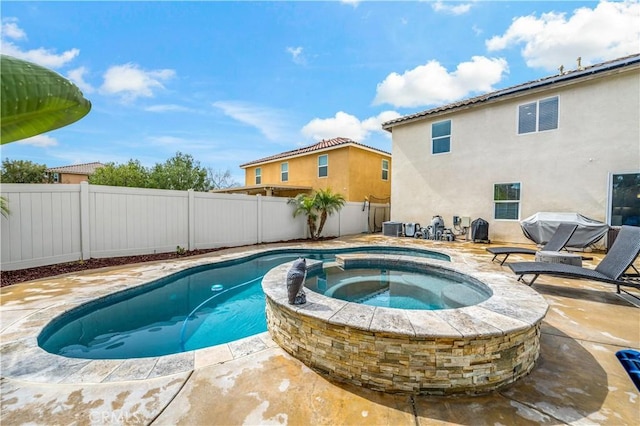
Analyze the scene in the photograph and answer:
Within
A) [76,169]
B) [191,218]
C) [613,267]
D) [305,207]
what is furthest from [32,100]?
[76,169]

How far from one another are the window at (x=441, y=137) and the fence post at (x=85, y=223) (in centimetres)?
1440

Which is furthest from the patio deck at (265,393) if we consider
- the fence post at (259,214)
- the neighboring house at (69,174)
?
the neighboring house at (69,174)

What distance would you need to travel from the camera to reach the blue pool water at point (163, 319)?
12.4 ft

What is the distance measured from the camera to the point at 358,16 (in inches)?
375

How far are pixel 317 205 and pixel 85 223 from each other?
874 cm

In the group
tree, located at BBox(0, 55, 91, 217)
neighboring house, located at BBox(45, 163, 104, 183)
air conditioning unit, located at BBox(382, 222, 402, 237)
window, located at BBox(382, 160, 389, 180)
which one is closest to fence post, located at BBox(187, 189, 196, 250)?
tree, located at BBox(0, 55, 91, 217)

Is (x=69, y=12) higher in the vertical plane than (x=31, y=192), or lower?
higher

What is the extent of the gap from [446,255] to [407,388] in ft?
23.3

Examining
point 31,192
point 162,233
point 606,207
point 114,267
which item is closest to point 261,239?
Answer: point 162,233

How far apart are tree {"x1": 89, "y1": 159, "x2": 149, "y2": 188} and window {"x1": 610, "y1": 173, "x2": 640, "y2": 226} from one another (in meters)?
25.5

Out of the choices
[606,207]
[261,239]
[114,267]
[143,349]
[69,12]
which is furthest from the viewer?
[261,239]

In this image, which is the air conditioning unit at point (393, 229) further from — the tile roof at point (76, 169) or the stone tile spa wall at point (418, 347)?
the tile roof at point (76, 169)

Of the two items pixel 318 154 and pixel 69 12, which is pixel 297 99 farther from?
pixel 69 12

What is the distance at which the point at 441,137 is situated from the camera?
45.0 feet
